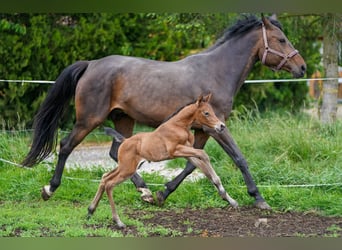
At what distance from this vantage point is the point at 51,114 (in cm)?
691

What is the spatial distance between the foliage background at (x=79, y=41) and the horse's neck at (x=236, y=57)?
2.86 m

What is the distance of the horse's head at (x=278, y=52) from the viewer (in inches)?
255

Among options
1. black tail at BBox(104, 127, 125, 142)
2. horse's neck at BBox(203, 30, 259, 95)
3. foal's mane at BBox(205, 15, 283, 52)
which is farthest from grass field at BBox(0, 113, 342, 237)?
foal's mane at BBox(205, 15, 283, 52)

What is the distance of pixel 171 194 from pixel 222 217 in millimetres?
1043

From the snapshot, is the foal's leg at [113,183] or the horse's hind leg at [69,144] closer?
the foal's leg at [113,183]

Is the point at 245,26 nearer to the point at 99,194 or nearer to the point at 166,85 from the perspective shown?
the point at 166,85

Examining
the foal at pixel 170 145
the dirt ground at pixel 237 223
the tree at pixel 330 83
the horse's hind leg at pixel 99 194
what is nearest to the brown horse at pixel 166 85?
the dirt ground at pixel 237 223

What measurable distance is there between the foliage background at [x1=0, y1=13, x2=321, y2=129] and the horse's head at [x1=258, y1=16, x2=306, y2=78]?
9.76ft

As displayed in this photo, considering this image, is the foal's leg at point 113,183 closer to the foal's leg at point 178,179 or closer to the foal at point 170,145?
the foal at point 170,145

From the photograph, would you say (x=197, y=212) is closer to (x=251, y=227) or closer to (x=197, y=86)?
(x=251, y=227)

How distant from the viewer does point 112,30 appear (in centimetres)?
1109

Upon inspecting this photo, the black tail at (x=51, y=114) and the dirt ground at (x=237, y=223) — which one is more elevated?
the black tail at (x=51, y=114)

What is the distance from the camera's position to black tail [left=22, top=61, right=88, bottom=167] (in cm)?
682

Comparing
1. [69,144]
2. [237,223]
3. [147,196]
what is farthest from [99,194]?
[237,223]
